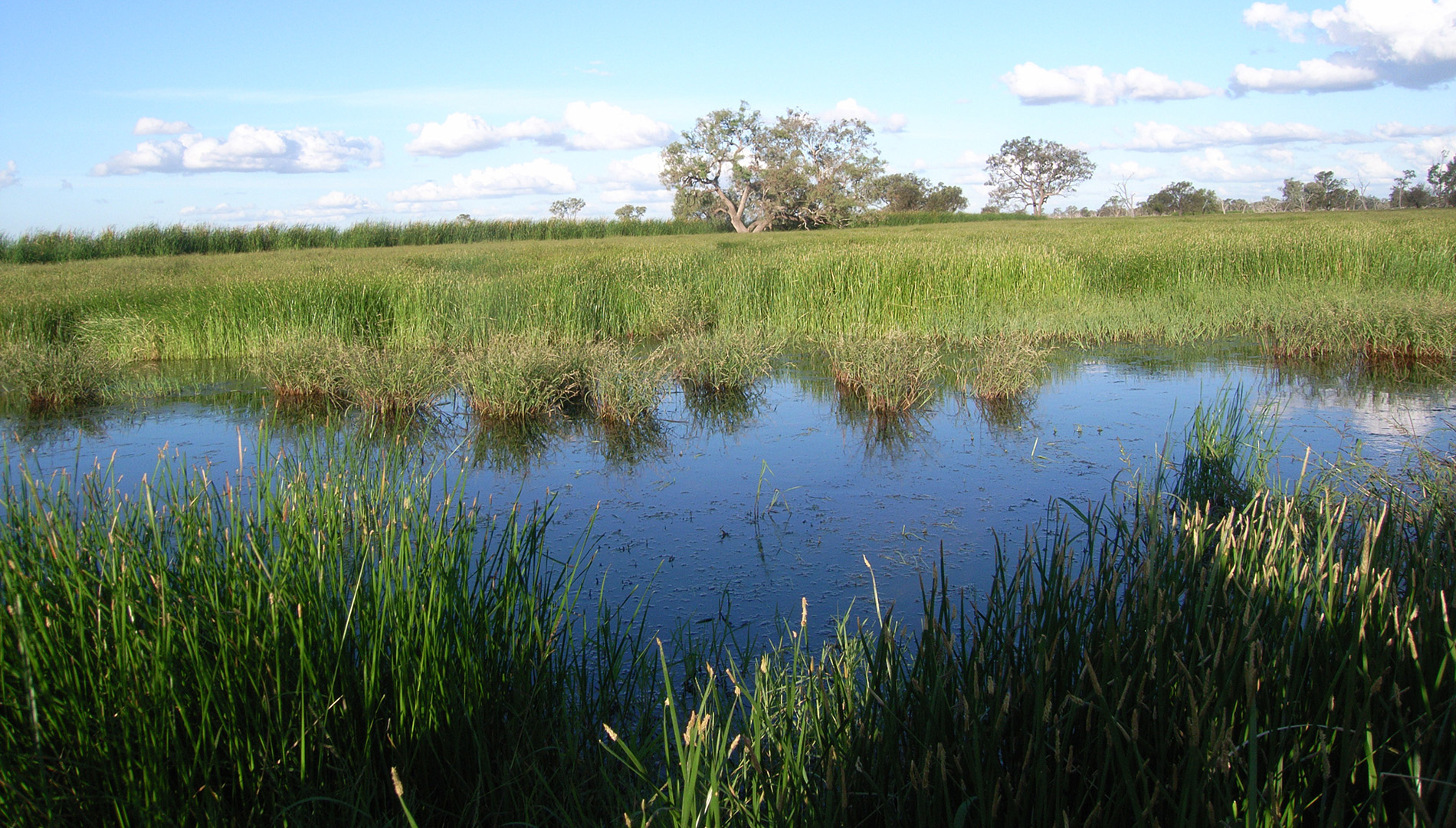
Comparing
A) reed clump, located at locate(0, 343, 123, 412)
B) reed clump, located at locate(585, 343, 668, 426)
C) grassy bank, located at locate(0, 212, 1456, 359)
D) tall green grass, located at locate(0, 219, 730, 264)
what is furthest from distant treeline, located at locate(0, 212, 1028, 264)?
reed clump, located at locate(585, 343, 668, 426)

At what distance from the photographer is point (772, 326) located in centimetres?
986

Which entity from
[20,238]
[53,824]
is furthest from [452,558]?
[20,238]

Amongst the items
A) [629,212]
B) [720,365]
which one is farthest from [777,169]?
[720,365]

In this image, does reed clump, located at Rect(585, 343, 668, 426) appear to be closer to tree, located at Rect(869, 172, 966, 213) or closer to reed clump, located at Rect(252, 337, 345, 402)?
reed clump, located at Rect(252, 337, 345, 402)

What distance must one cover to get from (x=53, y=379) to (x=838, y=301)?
780cm

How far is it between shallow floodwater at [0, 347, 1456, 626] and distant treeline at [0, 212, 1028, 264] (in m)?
20.9

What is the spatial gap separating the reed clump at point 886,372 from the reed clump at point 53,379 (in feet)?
20.8

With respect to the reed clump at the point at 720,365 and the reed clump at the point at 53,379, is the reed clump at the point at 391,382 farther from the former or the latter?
the reed clump at the point at 53,379

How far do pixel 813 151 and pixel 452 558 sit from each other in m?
46.2

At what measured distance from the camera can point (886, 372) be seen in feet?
21.6

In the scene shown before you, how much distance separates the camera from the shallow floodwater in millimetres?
3637

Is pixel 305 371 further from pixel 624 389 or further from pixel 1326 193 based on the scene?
pixel 1326 193

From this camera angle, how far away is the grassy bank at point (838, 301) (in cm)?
890

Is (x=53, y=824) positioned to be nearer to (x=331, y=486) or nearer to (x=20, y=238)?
(x=331, y=486)
